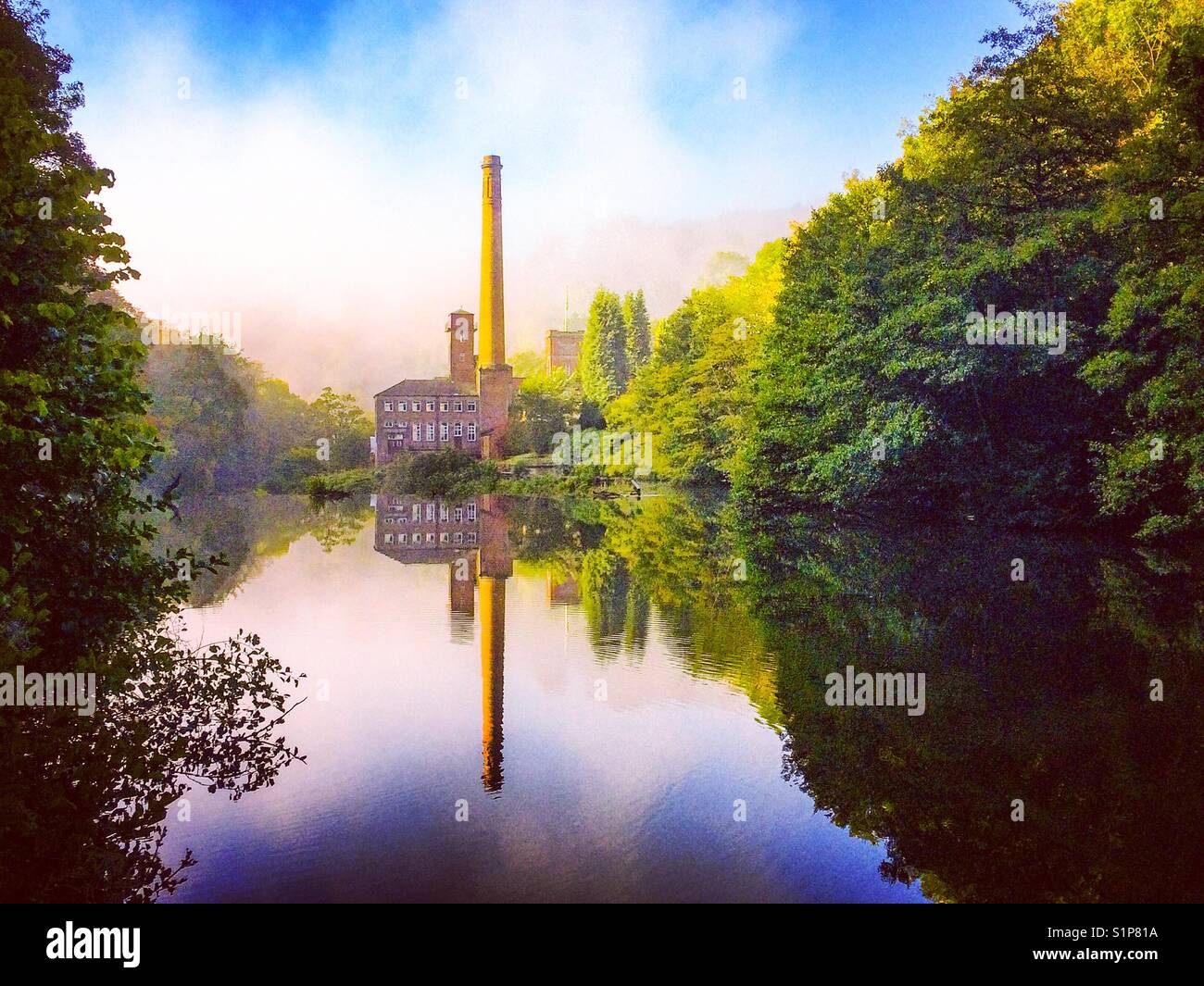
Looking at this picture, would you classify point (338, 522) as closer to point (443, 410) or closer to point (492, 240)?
point (492, 240)

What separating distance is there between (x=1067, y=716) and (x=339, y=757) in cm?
621

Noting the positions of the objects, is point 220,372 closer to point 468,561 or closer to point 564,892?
point 468,561

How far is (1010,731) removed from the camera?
27.2 feet

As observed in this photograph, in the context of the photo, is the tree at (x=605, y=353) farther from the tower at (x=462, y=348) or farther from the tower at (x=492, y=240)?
the tower at (x=492, y=240)

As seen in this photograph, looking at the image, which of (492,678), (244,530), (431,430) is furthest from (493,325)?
(492,678)

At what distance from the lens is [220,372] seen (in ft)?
234

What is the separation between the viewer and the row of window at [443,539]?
2689 cm
